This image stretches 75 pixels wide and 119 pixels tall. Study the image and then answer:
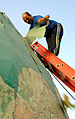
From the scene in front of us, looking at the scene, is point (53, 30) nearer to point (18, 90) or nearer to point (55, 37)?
point (55, 37)

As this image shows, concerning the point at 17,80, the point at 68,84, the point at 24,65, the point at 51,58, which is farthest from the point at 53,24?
the point at 17,80

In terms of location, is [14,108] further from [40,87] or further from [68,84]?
[68,84]

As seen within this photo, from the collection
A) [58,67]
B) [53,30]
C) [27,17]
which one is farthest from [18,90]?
[53,30]

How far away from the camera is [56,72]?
3596mm

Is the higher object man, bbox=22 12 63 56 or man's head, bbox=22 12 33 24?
man's head, bbox=22 12 33 24

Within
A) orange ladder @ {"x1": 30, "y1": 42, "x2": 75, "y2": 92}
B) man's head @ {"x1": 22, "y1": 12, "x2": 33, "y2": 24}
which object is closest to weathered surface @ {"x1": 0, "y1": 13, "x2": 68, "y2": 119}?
orange ladder @ {"x1": 30, "y1": 42, "x2": 75, "y2": 92}

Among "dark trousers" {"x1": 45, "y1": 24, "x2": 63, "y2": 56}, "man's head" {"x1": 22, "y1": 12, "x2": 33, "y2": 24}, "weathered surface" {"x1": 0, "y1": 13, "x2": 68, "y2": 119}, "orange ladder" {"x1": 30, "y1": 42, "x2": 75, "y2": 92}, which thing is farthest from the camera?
"dark trousers" {"x1": 45, "y1": 24, "x2": 63, "y2": 56}

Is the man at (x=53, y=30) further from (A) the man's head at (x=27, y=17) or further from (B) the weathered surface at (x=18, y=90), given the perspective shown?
(B) the weathered surface at (x=18, y=90)

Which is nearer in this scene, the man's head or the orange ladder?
the orange ladder

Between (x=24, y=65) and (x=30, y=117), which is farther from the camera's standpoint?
(x=24, y=65)

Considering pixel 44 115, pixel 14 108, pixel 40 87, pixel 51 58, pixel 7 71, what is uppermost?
pixel 51 58

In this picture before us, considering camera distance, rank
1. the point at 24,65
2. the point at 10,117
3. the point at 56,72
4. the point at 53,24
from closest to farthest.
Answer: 1. the point at 10,117
2. the point at 24,65
3. the point at 56,72
4. the point at 53,24

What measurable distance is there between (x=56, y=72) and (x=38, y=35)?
0.99 m

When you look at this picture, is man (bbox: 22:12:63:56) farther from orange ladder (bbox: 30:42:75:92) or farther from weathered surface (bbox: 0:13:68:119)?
weathered surface (bbox: 0:13:68:119)
